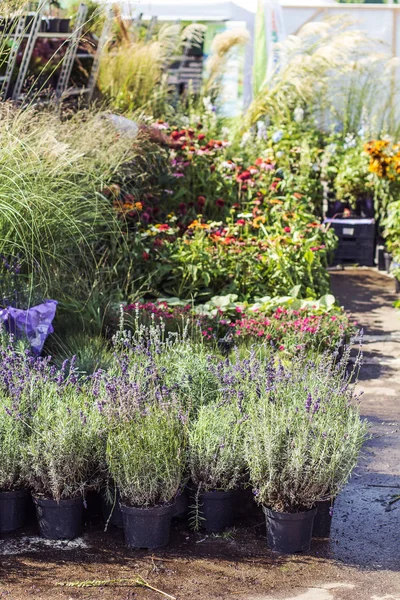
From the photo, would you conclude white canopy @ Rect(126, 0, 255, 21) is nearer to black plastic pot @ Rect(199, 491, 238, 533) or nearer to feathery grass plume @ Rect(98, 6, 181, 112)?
feathery grass plume @ Rect(98, 6, 181, 112)

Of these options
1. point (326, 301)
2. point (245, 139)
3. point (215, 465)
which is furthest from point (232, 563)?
point (245, 139)

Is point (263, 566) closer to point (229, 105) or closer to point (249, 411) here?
point (249, 411)

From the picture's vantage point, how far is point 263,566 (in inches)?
121

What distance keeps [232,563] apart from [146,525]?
12.8 inches

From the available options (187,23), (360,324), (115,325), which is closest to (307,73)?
(187,23)

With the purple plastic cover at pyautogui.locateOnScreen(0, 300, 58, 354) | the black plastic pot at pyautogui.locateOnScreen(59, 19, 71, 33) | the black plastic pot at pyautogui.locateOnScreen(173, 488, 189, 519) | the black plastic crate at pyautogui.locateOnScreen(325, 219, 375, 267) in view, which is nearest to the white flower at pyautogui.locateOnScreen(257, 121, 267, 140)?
the black plastic crate at pyautogui.locateOnScreen(325, 219, 375, 267)

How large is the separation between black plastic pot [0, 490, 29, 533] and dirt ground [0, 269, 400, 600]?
0.15 feet

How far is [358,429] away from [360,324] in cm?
368

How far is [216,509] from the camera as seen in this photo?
10.8ft

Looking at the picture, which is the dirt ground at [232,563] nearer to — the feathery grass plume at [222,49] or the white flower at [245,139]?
Result: the white flower at [245,139]

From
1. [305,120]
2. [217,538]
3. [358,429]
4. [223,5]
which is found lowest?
[217,538]

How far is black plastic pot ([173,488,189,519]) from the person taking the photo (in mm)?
3352

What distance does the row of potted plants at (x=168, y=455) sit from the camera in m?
3.13

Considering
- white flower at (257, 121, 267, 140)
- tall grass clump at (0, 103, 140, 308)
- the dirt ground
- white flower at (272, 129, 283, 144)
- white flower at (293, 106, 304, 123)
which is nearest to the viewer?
the dirt ground
